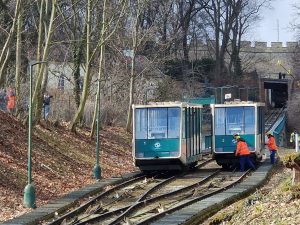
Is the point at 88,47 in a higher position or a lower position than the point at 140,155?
higher

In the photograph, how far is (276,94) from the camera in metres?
101

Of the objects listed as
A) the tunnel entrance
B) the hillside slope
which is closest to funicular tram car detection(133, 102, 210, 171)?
the hillside slope

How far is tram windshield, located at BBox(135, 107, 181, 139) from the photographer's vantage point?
29438mm

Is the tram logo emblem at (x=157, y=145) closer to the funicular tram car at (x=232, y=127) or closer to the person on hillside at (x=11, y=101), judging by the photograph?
the funicular tram car at (x=232, y=127)

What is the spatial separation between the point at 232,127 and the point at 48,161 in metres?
8.92

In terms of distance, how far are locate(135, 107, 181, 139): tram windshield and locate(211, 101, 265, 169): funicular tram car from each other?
414 centimetres

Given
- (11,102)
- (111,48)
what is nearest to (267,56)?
(111,48)

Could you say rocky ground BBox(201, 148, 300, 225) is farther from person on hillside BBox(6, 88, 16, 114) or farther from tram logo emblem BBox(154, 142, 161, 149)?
A: person on hillside BBox(6, 88, 16, 114)

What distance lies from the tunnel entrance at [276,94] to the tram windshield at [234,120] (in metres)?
61.9

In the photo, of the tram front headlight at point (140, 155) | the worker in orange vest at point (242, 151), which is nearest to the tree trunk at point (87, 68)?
the tram front headlight at point (140, 155)

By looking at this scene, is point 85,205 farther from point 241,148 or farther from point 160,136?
point 241,148

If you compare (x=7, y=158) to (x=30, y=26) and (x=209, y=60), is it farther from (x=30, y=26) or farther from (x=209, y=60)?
(x=209, y=60)

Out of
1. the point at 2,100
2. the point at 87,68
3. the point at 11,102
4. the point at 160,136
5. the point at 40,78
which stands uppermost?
the point at 87,68

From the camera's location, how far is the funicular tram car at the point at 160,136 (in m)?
29.3
